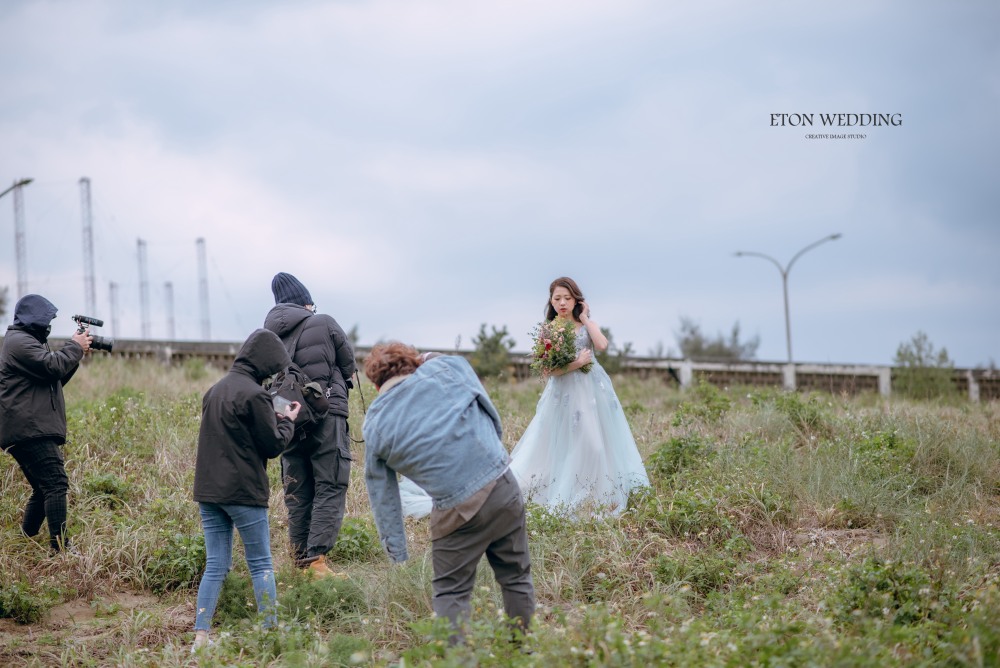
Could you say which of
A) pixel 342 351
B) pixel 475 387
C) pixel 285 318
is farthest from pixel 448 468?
pixel 285 318

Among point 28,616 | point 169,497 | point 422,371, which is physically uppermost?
point 422,371

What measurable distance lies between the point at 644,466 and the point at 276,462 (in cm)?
382

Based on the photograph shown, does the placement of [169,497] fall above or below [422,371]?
below

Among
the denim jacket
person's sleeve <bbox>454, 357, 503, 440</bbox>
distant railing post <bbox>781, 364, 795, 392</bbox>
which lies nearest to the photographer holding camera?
the denim jacket

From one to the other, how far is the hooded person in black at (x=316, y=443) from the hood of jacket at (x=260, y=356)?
3.55ft

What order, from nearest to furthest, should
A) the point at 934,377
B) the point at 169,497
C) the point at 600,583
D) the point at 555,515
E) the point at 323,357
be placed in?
the point at 600,583 < the point at 323,357 < the point at 555,515 < the point at 169,497 < the point at 934,377

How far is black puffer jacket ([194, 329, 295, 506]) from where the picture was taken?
5.55 m

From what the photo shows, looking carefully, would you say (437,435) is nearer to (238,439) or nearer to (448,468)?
(448,468)

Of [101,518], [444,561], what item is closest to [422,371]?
[444,561]

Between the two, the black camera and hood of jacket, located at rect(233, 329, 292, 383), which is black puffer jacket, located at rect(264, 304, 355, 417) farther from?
the black camera

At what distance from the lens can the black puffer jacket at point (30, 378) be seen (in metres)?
7.02

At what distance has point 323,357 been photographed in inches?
274

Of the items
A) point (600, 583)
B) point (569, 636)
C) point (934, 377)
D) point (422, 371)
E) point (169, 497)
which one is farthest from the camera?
point (934, 377)

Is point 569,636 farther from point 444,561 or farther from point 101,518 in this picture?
point 101,518
